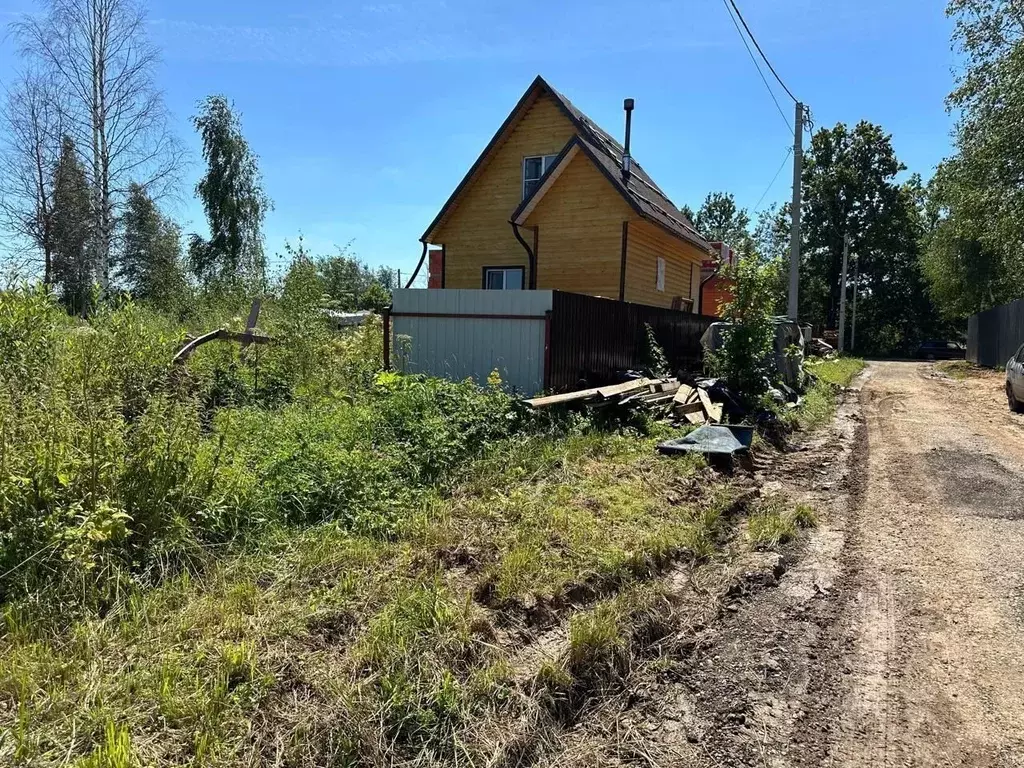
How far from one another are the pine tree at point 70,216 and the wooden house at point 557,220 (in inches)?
514

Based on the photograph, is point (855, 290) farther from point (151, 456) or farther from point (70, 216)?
point (151, 456)

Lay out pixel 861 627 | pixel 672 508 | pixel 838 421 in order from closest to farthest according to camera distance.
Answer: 1. pixel 861 627
2. pixel 672 508
3. pixel 838 421

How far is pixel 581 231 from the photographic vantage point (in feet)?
47.4

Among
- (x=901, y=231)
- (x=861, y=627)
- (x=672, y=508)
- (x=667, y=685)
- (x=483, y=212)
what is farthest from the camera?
(x=901, y=231)

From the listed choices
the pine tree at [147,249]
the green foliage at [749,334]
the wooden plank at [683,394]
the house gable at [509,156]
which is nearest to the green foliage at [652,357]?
the wooden plank at [683,394]

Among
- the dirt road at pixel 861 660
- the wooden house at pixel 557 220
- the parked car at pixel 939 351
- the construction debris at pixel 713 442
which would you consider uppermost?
the wooden house at pixel 557 220

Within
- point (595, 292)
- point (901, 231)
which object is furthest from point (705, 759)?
point (901, 231)

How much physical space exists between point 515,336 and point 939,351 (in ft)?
149

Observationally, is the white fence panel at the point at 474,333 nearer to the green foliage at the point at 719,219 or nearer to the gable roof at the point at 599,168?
the gable roof at the point at 599,168

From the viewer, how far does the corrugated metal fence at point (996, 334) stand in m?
21.4

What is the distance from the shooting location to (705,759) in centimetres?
257

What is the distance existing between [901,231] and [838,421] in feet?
156

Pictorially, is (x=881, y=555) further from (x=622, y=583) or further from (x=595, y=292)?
(x=595, y=292)

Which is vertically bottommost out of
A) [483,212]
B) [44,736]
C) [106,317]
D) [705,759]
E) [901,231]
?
[705,759]
